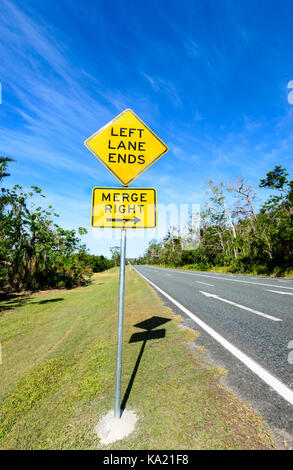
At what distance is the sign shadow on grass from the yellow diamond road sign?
2428mm

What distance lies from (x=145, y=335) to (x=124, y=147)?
11.9 ft

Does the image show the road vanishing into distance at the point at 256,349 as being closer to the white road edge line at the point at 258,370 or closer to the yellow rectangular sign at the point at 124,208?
the white road edge line at the point at 258,370

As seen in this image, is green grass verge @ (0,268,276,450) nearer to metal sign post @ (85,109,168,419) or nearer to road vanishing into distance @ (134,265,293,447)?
road vanishing into distance @ (134,265,293,447)

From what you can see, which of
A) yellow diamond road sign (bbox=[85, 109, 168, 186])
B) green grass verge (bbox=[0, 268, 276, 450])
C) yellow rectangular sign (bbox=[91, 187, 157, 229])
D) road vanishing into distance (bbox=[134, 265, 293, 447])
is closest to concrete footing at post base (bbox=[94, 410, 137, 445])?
green grass verge (bbox=[0, 268, 276, 450])

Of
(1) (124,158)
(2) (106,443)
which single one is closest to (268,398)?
(2) (106,443)

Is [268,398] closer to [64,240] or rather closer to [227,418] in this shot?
[227,418]

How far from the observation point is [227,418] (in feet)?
6.18

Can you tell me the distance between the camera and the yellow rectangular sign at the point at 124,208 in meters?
2.15

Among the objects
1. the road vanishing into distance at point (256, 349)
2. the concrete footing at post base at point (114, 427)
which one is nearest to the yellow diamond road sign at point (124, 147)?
the concrete footing at post base at point (114, 427)

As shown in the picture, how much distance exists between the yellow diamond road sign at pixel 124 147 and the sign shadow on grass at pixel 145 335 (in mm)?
2428

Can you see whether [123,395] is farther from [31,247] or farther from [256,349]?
[31,247]

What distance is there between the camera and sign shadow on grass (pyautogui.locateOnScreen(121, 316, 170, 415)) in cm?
248

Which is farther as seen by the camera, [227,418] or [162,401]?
[162,401]

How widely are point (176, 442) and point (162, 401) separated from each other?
533 mm
